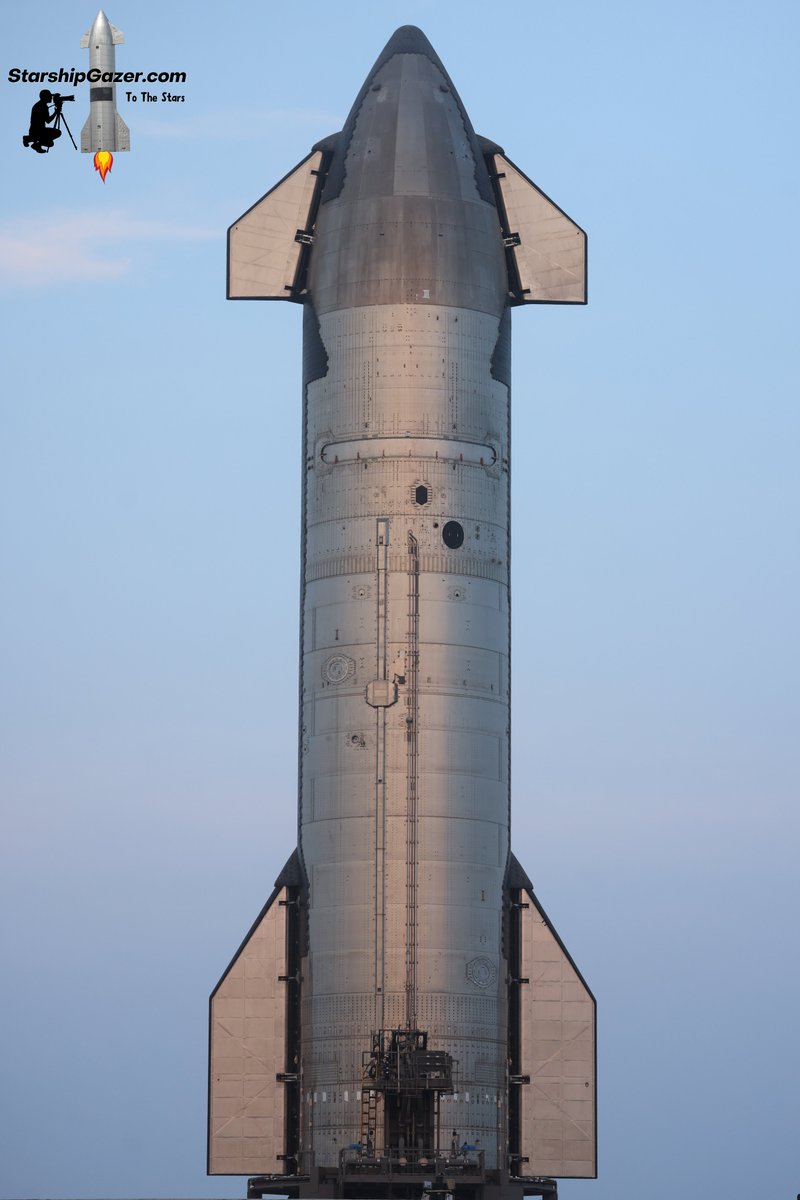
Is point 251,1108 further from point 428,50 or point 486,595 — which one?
point 428,50

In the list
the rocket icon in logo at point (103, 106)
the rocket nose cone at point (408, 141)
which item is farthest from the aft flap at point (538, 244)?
the rocket icon in logo at point (103, 106)

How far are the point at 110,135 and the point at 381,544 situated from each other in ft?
38.6

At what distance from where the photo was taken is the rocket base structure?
6122 centimetres

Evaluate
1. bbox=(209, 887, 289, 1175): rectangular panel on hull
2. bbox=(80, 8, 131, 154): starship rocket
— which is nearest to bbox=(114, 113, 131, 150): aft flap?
bbox=(80, 8, 131, 154): starship rocket

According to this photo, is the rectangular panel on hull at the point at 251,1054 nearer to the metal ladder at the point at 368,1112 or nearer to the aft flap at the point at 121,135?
the metal ladder at the point at 368,1112

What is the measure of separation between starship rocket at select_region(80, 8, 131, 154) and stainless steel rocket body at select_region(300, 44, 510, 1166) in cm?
531

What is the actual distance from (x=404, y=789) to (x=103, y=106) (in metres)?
17.1

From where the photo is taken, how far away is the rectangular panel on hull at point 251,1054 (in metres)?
62.4

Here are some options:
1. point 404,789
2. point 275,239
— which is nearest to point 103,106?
point 275,239

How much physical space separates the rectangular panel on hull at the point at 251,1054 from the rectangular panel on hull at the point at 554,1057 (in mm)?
5032

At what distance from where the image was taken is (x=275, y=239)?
66188 mm

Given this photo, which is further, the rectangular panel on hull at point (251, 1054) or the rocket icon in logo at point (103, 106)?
the rocket icon in logo at point (103, 106)

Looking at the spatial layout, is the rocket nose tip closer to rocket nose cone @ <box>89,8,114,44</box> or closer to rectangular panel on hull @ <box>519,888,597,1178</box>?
rocket nose cone @ <box>89,8,114,44</box>

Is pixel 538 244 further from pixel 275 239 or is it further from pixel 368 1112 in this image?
pixel 368 1112
